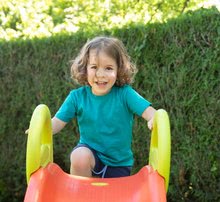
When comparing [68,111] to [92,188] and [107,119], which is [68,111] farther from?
[92,188]

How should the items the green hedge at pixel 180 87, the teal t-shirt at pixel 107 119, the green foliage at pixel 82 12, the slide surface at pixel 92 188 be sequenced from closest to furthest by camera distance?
1. the slide surface at pixel 92 188
2. the teal t-shirt at pixel 107 119
3. the green hedge at pixel 180 87
4. the green foliage at pixel 82 12

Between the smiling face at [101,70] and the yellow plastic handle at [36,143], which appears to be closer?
the yellow plastic handle at [36,143]

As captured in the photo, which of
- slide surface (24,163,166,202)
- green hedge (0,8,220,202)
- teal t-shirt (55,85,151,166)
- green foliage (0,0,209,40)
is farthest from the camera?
green foliage (0,0,209,40)

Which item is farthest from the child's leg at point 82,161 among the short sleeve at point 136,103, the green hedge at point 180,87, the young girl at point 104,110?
the green hedge at point 180,87

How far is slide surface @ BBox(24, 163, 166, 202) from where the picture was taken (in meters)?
2.55

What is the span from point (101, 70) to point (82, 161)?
0.55 metres

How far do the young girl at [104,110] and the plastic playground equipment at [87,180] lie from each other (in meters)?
0.18

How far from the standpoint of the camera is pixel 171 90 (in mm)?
4301

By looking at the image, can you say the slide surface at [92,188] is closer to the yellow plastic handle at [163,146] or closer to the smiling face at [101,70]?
the yellow plastic handle at [163,146]

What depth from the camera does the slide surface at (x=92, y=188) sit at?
8.38 ft

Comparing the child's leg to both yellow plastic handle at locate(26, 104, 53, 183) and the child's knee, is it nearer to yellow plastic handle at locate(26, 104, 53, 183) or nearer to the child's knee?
the child's knee

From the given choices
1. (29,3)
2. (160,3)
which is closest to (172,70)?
(160,3)

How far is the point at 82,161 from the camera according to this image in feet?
9.82

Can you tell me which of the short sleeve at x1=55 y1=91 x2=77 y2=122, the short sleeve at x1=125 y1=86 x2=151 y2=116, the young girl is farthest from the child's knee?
the short sleeve at x1=125 y1=86 x2=151 y2=116
